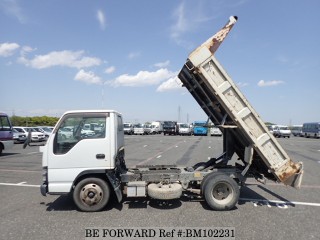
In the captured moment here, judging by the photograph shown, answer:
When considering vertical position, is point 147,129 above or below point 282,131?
above

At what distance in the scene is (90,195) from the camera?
6.65 meters

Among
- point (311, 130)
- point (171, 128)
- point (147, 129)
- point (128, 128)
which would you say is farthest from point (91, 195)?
point (147, 129)

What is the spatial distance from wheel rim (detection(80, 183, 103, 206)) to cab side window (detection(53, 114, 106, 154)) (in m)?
0.93

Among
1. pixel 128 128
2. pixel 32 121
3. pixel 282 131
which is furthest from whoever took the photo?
pixel 128 128

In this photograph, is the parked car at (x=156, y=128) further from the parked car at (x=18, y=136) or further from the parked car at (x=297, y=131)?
the parked car at (x=18, y=136)

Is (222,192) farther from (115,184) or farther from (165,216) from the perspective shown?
(115,184)

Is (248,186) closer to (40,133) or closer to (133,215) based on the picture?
(133,215)

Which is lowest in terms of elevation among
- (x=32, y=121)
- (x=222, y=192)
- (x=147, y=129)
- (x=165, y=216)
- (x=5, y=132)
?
(x=165, y=216)

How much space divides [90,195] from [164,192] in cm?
160

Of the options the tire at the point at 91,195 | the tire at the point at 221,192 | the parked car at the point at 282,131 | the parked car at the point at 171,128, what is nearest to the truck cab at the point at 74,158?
the tire at the point at 91,195

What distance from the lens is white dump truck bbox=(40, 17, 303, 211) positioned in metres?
6.60

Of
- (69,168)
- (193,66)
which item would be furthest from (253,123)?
(69,168)

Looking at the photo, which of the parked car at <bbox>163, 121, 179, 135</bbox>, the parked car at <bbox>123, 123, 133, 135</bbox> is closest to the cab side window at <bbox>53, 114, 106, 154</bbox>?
the parked car at <bbox>163, 121, 179, 135</bbox>

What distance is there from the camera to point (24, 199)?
7816 millimetres
